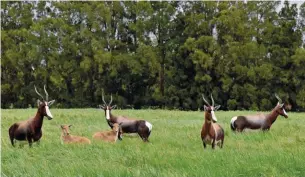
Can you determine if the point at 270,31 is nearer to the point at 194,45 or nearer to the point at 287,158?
the point at 194,45

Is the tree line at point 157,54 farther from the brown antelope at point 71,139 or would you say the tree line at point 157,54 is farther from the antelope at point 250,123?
the brown antelope at point 71,139

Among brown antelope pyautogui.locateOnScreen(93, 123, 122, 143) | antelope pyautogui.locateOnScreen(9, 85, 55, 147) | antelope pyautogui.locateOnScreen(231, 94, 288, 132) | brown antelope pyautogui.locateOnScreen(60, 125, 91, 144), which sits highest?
antelope pyautogui.locateOnScreen(9, 85, 55, 147)

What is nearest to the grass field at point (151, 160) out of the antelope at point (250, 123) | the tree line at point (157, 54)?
the antelope at point (250, 123)

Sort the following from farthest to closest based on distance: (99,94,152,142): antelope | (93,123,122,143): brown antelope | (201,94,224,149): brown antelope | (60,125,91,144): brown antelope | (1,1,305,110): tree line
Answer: (1,1,305,110): tree line, (99,94,152,142): antelope, (93,123,122,143): brown antelope, (60,125,91,144): brown antelope, (201,94,224,149): brown antelope

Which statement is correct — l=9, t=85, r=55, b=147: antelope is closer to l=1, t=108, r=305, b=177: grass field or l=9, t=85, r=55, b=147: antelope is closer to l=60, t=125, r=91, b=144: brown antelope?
l=1, t=108, r=305, b=177: grass field

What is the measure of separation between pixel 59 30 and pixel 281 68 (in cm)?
1966

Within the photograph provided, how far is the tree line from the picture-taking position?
38812 mm

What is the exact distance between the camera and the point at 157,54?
41406mm

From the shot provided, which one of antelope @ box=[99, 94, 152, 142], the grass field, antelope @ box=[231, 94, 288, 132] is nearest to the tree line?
antelope @ box=[231, 94, 288, 132]

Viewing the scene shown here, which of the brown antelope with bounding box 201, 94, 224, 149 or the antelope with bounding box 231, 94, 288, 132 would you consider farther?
the antelope with bounding box 231, 94, 288, 132

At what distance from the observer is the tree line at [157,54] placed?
3881 centimetres

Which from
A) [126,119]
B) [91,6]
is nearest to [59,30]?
[91,6]

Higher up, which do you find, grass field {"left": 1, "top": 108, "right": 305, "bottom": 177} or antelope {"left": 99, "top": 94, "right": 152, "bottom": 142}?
grass field {"left": 1, "top": 108, "right": 305, "bottom": 177}

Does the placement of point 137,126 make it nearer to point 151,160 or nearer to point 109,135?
point 109,135
